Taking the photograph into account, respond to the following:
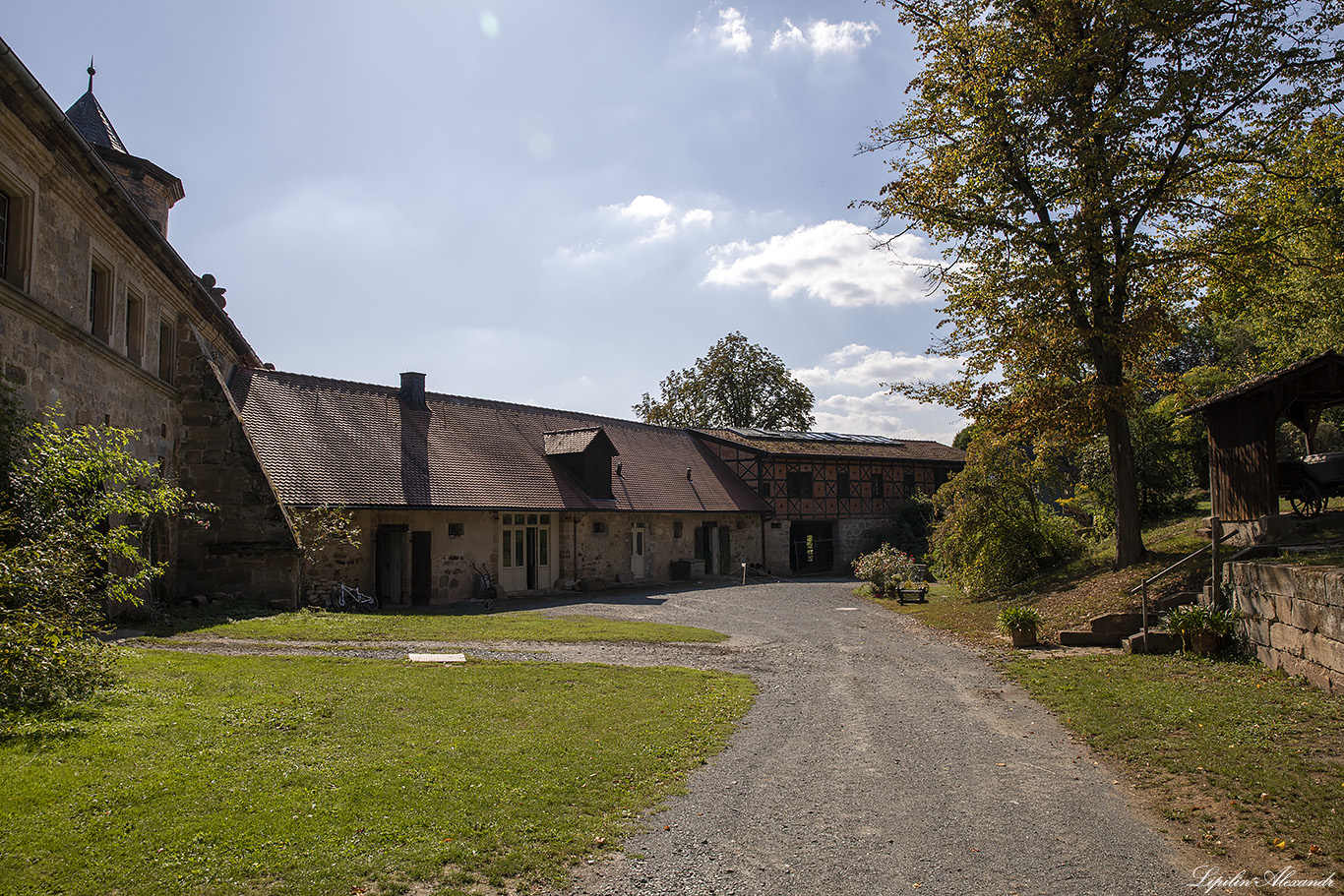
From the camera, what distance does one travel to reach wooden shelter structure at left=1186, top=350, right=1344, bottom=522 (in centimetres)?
1265

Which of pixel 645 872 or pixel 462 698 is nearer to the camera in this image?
pixel 645 872

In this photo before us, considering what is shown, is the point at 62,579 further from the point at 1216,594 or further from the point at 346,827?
the point at 1216,594

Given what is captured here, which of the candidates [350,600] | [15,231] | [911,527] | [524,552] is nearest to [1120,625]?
[350,600]

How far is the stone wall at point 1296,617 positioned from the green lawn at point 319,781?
6209 mm

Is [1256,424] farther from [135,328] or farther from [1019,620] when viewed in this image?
[135,328]

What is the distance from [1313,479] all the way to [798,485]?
20.8 metres

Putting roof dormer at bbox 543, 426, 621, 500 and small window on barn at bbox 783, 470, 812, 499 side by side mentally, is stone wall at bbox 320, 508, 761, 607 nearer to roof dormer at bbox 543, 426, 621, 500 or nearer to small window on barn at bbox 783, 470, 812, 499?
Answer: roof dormer at bbox 543, 426, 621, 500

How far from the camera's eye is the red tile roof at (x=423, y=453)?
→ 19047 mm

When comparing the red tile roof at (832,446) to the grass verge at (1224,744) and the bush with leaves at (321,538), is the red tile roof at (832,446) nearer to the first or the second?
the bush with leaves at (321,538)

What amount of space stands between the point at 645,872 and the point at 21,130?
34.9 ft

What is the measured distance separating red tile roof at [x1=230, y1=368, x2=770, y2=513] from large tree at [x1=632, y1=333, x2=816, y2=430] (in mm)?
20292

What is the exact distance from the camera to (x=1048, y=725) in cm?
797

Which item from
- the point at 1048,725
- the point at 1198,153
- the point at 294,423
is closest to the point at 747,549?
the point at 294,423

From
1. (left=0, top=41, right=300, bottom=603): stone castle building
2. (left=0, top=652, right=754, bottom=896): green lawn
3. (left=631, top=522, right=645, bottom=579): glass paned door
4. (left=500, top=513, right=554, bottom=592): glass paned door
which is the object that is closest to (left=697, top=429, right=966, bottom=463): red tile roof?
(left=631, top=522, right=645, bottom=579): glass paned door
